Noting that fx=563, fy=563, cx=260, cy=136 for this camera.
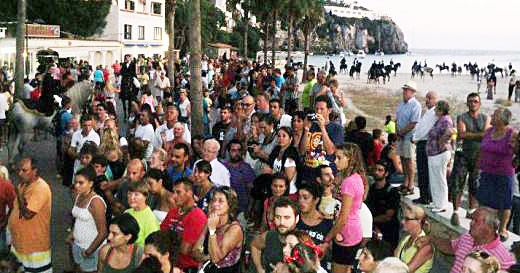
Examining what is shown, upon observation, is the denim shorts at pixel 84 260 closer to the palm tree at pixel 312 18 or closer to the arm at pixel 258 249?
the arm at pixel 258 249

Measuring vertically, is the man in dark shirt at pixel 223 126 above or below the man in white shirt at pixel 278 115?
below

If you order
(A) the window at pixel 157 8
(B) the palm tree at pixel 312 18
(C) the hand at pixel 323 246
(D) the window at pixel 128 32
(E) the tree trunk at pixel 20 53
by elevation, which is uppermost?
(A) the window at pixel 157 8

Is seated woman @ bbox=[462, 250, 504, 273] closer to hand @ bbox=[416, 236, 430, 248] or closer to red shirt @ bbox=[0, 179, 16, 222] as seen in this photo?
hand @ bbox=[416, 236, 430, 248]

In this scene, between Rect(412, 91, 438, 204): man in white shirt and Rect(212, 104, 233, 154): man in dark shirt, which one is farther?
Rect(212, 104, 233, 154): man in dark shirt

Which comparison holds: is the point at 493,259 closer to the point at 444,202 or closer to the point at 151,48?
the point at 444,202

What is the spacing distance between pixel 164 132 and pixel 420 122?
422 cm

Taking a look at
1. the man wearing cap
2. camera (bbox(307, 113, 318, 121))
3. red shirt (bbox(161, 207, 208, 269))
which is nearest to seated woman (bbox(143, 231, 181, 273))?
red shirt (bbox(161, 207, 208, 269))

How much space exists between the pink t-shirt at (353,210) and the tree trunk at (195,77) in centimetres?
731

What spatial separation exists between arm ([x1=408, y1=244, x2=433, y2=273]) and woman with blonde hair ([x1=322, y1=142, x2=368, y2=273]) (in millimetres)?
769

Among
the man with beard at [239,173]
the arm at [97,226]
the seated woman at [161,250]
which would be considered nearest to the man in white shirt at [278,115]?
the man with beard at [239,173]

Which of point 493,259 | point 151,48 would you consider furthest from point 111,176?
point 151,48

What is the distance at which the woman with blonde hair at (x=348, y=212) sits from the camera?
551 centimetres

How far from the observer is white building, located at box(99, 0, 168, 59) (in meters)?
55.2

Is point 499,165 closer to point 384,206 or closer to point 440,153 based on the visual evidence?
point 440,153
